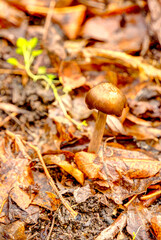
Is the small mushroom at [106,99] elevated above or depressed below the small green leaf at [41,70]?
above

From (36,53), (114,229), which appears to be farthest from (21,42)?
(114,229)

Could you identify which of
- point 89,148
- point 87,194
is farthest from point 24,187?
point 89,148

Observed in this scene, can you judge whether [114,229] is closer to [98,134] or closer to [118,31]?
[98,134]

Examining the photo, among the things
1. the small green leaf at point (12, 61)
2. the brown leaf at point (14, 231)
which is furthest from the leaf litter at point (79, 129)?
the small green leaf at point (12, 61)

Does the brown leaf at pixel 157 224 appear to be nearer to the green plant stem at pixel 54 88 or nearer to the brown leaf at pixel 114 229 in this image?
the brown leaf at pixel 114 229

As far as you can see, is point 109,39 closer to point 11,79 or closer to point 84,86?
point 84,86

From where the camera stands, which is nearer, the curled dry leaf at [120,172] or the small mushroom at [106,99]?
the small mushroom at [106,99]
